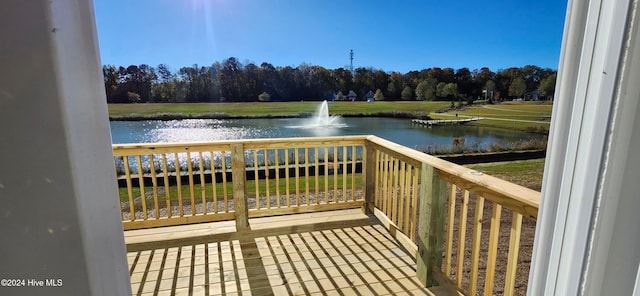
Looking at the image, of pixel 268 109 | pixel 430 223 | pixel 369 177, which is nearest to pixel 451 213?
pixel 430 223

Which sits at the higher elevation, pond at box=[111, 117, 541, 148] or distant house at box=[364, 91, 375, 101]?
distant house at box=[364, 91, 375, 101]

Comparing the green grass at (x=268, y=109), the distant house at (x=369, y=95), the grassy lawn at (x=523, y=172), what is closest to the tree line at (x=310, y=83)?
the distant house at (x=369, y=95)

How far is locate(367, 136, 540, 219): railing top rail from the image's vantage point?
1264mm

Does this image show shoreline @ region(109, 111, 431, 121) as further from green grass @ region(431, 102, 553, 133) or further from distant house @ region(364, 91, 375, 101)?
green grass @ region(431, 102, 553, 133)

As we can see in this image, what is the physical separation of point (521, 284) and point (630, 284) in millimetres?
2944

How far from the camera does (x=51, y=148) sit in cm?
45

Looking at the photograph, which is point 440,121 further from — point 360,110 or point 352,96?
point 352,96

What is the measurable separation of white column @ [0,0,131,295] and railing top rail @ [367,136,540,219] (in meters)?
1.50

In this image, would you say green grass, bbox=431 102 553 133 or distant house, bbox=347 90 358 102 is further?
distant house, bbox=347 90 358 102

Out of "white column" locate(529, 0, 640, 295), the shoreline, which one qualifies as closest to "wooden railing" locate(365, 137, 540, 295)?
"white column" locate(529, 0, 640, 295)

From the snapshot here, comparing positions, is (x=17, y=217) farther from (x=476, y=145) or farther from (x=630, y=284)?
(x=476, y=145)

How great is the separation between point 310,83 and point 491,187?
9360mm

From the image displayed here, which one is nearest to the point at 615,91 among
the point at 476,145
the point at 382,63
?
the point at 476,145

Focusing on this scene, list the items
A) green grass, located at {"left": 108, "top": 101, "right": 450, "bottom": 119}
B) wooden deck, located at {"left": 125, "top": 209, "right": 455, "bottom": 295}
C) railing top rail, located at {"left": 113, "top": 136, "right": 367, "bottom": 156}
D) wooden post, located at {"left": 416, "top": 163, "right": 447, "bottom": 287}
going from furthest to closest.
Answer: green grass, located at {"left": 108, "top": 101, "right": 450, "bottom": 119}, railing top rail, located at {"left": 113, "top": 136, "right": 367, "bottom": 156}, wooden deck, located at {"left": 125, "top": 209, "right": 455, "bottom": 295}, wooden post, located at {"left": 416, "top": 163, "right": 447, "bottom": 287}
